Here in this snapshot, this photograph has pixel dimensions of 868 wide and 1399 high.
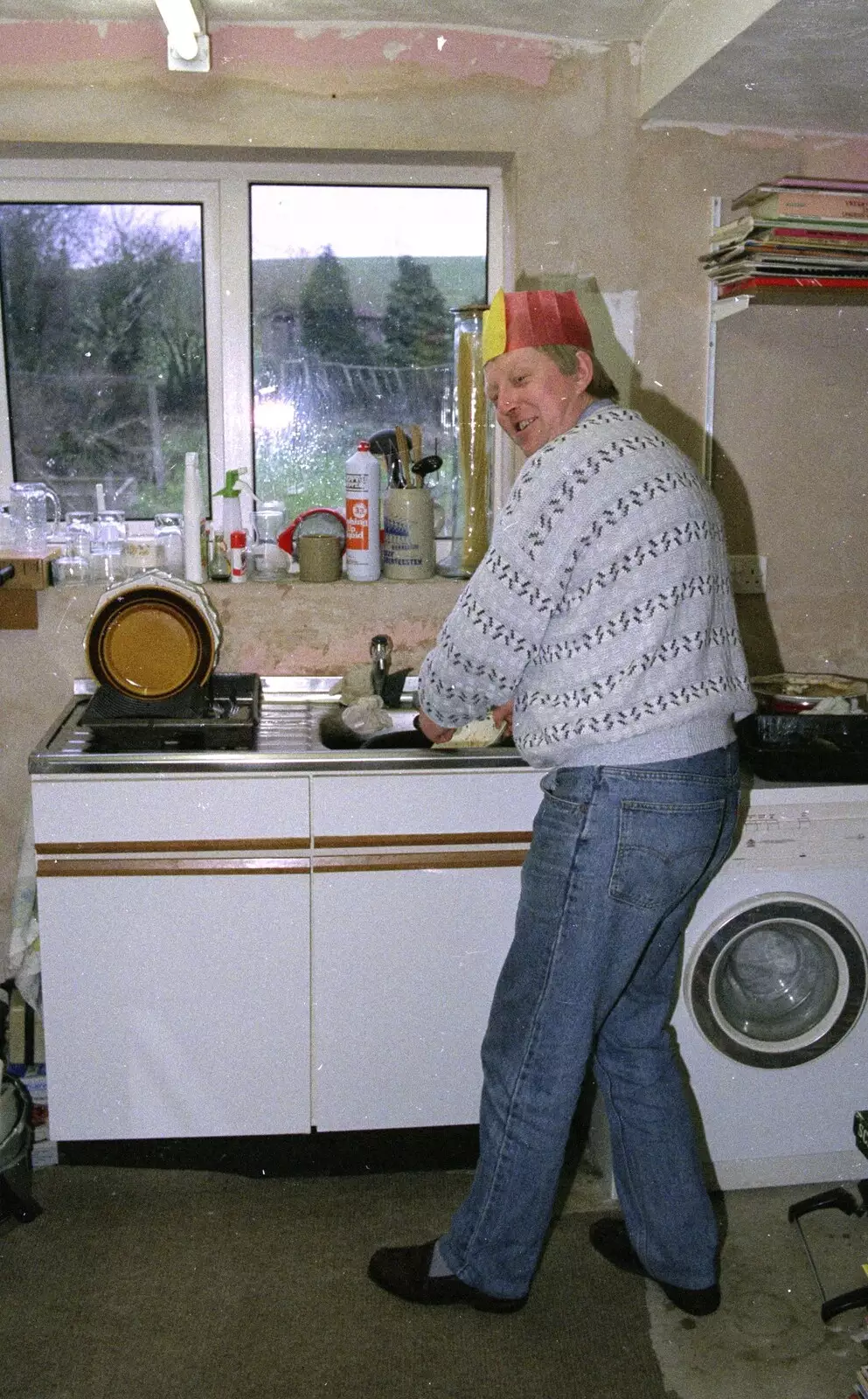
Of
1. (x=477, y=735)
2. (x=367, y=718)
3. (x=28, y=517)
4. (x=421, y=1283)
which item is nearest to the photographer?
(x=421, y=1283)

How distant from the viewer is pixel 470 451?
8.87ft

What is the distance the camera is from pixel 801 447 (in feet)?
8.90

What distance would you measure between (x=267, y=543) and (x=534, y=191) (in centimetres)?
93

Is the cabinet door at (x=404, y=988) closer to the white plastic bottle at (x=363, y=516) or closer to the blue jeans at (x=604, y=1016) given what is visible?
the blue jeans at (x=604, y=1016)

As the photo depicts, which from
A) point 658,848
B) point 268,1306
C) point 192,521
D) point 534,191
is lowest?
point 268,1306

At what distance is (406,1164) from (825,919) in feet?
2.97

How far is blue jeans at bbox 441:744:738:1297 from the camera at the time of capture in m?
1.70

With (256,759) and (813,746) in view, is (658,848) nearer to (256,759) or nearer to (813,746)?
(813,746)

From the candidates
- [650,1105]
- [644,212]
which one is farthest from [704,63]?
[650,1105]

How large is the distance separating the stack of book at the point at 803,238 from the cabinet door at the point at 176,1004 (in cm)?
145

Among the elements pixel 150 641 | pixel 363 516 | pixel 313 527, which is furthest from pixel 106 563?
pixel 363 516

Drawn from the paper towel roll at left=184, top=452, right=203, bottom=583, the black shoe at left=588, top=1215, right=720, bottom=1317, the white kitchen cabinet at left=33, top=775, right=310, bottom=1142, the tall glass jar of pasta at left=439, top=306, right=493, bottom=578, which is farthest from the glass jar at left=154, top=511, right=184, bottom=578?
the black shoe at left=588, top=1215, right=720, bottom=1317

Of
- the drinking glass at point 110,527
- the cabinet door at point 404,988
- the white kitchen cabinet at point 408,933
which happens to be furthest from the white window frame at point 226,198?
the cabinet door at point 404,988

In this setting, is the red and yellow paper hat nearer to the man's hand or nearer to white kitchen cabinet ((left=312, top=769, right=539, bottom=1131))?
the man's hand
